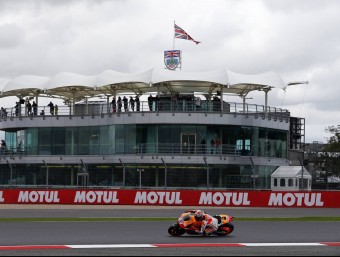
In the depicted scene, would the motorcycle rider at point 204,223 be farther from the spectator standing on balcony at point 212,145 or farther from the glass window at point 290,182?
the glass window at point 290,182

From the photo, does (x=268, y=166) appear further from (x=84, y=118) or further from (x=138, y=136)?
(x=84, y=118)

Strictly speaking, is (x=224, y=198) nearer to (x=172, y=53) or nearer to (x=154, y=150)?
(x=154, y=150)

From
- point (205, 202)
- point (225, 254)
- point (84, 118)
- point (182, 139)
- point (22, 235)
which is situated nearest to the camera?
point (225, 254)

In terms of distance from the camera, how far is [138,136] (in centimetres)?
6334

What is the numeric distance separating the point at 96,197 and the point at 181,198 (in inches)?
202

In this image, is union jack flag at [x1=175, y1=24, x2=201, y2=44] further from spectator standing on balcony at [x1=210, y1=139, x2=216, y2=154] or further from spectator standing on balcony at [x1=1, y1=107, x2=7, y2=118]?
spectator standing on balcony at [x1=1, y1=107, x2=7, y2=118]

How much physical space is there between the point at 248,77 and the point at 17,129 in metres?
24.0

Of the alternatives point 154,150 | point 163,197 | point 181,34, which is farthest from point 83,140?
point 163,197

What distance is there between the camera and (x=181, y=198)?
43.1m

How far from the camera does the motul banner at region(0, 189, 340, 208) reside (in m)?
42.6

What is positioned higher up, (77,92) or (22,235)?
(77,92)

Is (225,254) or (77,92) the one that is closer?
(225,254)

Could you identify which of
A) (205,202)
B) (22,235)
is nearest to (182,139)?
(205,202)

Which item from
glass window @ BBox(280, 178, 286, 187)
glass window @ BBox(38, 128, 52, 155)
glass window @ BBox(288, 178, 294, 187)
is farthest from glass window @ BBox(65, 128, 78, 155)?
glass window @ BBox(288, 178, 294, 187)
